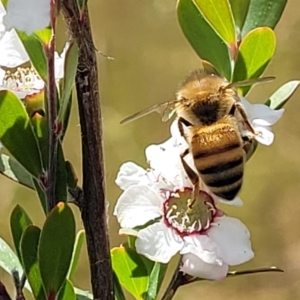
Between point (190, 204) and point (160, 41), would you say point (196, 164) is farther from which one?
point (160, 41)

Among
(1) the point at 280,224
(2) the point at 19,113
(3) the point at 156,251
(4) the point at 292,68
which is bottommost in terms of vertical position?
(1) the point at 280,224

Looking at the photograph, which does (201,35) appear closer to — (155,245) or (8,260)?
(155,245)

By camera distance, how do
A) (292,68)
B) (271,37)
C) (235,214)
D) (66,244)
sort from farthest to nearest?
(292,68) → (235,214) → (271,37) → (66,244)

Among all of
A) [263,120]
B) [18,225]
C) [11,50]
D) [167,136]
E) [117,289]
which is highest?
[11,50]

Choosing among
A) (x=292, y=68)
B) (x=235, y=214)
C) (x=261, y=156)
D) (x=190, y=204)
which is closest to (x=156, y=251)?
(x=190, y=204)

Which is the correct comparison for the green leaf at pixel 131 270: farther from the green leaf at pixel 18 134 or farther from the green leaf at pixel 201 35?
the green leaf at pixel 201 35

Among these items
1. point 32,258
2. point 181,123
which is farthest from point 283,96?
point 32,258
